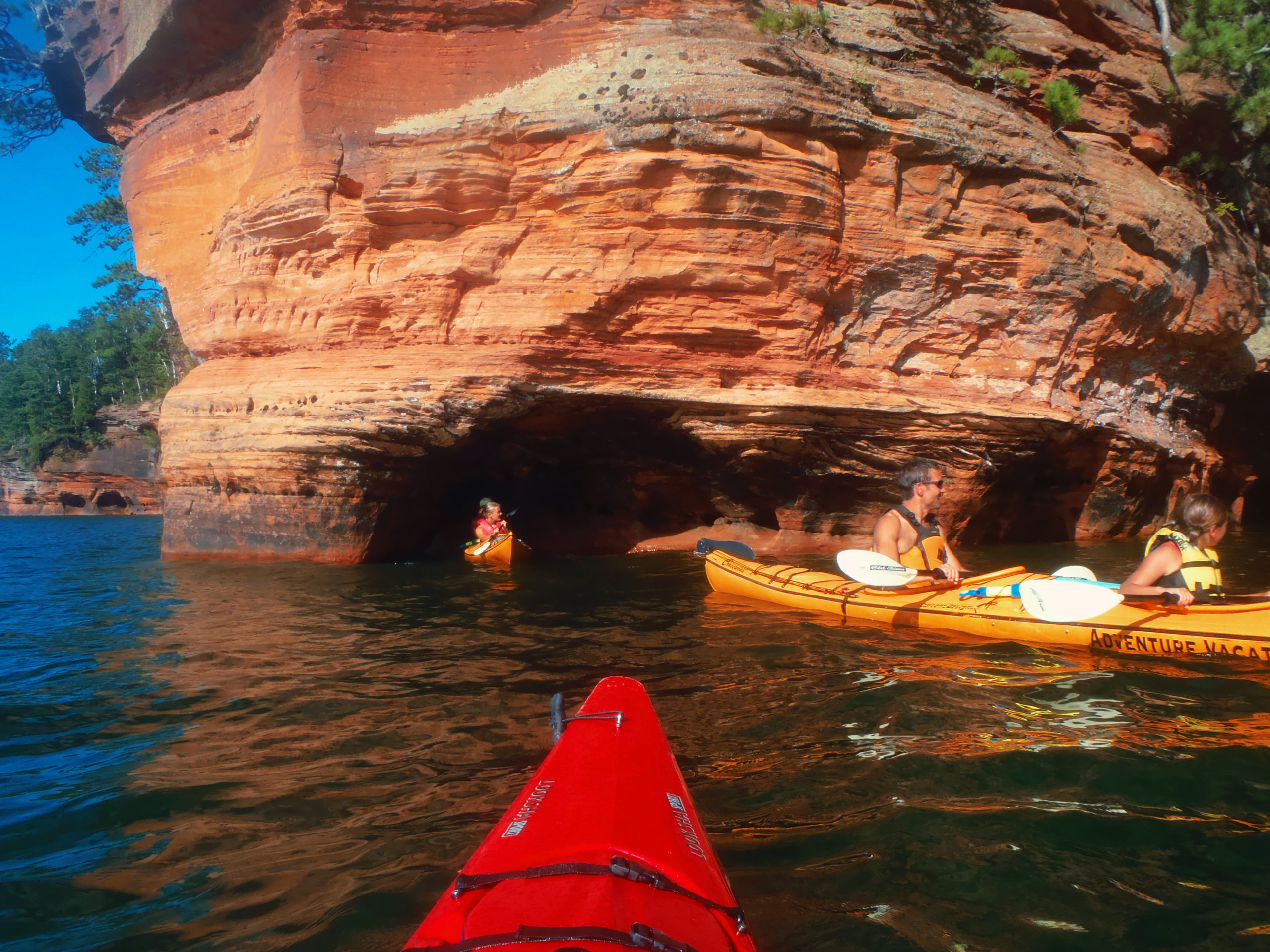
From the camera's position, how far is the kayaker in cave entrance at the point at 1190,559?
4527 millimetres

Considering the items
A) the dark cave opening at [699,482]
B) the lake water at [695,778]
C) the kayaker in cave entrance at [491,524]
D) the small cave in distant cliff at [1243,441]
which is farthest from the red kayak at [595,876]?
the small cave in distant cliff at [1243,441]

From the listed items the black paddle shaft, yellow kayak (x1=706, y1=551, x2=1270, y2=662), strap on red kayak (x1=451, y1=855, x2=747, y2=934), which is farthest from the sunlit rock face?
strap on red kayak (x1=451, y1=855, x2=747, y2=934)

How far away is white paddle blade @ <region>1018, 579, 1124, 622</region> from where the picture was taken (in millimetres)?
4625

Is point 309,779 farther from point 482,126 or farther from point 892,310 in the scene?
point 892,310

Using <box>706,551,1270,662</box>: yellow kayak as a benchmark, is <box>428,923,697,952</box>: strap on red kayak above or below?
above

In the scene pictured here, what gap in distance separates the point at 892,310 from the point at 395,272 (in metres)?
6.50

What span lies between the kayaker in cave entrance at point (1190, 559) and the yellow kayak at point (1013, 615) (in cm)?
21

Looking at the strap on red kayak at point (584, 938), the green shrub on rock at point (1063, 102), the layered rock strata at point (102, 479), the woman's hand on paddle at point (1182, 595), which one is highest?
the green shrub on rock at point (1063, 102)

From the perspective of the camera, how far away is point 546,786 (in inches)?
87.7

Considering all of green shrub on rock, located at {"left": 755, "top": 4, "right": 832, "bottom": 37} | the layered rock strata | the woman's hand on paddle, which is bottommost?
the woman's hand on paddle

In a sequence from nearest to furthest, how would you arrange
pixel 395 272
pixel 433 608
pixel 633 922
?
pixel 633 922 < pixel 433 608 < pixel 395 272

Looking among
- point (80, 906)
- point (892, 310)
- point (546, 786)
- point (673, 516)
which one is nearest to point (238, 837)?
point (80, 906)

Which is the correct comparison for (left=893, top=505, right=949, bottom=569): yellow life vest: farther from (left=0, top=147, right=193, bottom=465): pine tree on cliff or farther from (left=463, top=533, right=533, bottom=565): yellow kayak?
(left=0, top=147, right=193, bottom=465): pine tree on cliff

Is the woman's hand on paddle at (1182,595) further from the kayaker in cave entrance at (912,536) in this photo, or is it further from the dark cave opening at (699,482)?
the dark cave opening at (699,482)
